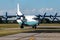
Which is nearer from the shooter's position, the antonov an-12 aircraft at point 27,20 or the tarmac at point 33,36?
the tarmac at point 33,36

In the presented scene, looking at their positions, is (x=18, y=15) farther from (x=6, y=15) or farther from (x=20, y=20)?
(x=6, y=15)

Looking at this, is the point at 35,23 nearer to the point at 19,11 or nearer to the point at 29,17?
the point at 29,17

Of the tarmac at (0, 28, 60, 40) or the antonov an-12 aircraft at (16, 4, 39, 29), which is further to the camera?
the antonov an-12 aircraft at (16, 4, 39, 29)

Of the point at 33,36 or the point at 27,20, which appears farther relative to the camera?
the point at 27,20

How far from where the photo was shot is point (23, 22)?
66438 mm

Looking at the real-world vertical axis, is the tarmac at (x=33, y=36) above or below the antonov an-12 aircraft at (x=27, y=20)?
above

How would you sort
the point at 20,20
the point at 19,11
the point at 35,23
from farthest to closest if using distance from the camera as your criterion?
the point at 19,11, the point at 20,20, the point at 35,23

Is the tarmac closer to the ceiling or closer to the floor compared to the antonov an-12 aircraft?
closer to the ceiling

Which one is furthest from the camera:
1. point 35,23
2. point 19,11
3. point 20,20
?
point 19,11

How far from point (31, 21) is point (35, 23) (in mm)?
1299

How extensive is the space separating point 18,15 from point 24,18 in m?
3.65

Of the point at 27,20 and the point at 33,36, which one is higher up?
the point at 33,36

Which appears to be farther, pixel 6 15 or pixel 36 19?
pixel 6 15

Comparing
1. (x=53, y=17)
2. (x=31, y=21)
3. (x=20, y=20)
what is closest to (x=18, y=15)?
(x=20, y=20)
